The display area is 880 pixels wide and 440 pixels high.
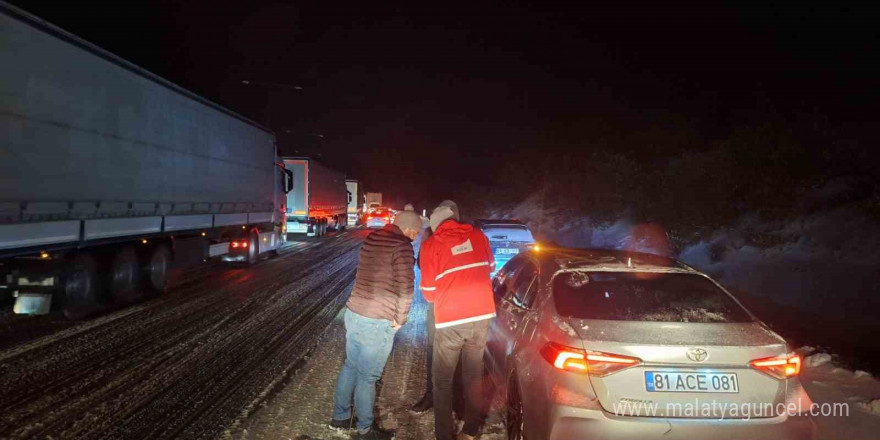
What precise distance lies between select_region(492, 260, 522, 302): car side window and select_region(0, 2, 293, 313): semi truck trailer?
6114 mm

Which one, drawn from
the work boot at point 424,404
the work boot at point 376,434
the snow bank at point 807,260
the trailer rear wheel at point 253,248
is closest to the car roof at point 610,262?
the work boot at point 424,404

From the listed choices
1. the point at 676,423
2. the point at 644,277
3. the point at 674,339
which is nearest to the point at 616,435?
the point at 676,423

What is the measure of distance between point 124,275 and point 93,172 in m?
2.20

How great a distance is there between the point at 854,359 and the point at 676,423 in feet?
15.8

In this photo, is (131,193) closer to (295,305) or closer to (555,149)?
(295,305)

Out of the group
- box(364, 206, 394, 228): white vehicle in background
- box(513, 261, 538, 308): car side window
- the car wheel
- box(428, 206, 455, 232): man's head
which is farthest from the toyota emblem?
box(364, 206, 394, 228): white vehicle in background

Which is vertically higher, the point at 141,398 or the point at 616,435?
the point at 616,435

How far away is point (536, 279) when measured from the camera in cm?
445

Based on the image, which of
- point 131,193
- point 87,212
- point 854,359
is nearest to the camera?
point 854,359

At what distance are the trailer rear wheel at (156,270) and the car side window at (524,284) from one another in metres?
8.35

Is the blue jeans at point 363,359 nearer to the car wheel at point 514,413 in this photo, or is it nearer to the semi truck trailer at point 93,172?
the car wheel at point 514,413

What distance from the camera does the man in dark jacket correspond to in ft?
14.0

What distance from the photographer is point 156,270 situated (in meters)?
10.8

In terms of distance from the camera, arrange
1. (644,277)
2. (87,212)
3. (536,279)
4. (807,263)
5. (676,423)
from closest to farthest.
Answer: (676,423) < (644,277) < (536,279) < (87,212) < (807,263)
